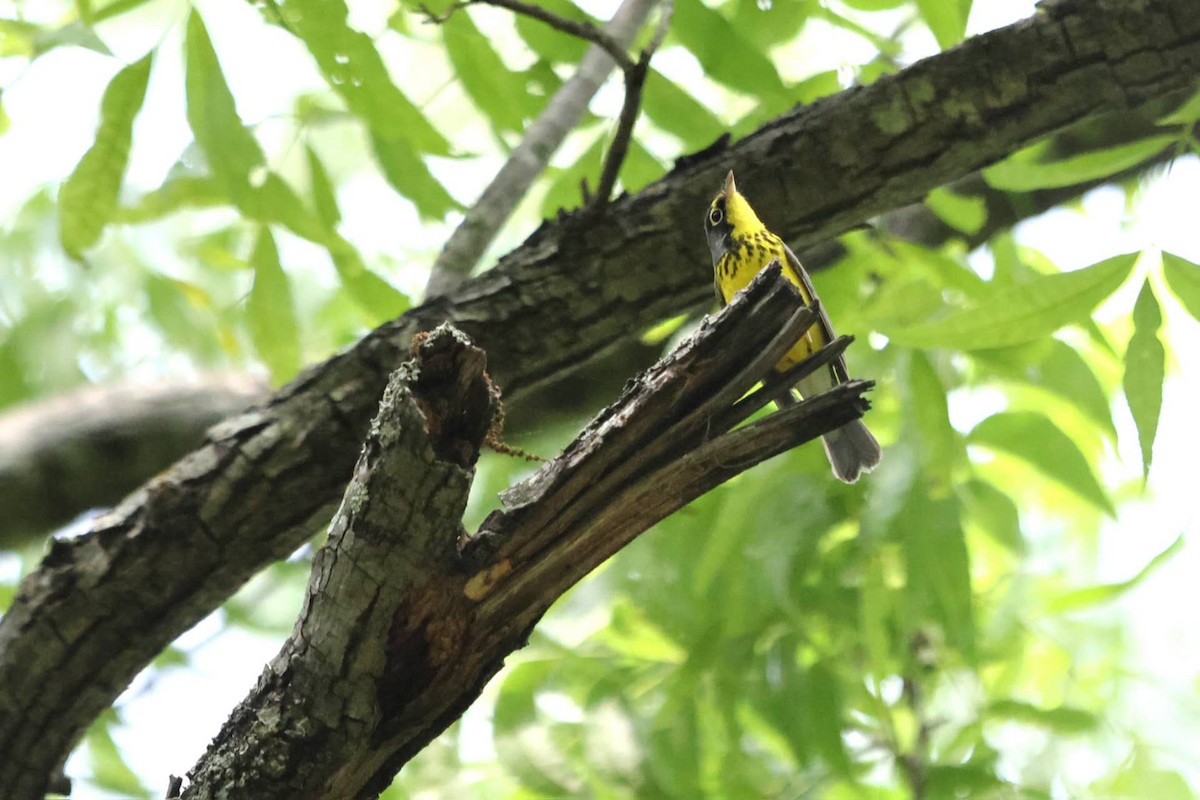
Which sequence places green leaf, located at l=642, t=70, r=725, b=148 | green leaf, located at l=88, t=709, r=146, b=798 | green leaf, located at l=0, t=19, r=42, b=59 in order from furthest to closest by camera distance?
green leaf, located at l=88, t=709, r=146, b=798, green leaf, located at l=642, t=70, r=725, b=148, green leaf, located at l=0, t=19, r=42, b=59

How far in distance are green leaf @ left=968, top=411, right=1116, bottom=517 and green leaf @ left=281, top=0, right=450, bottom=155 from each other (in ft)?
5.68

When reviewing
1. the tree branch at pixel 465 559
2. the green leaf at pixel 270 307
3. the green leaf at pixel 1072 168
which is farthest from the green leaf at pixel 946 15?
the green leaf at pixel 270 307

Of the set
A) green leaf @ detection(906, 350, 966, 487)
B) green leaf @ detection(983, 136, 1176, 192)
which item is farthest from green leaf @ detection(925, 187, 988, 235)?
green leaf @ detection(906, 350, 966, 487)

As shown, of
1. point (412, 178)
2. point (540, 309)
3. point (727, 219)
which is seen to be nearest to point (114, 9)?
point (412, 178)

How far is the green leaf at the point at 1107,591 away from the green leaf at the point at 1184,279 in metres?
0.70

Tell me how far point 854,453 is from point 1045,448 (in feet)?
2.19

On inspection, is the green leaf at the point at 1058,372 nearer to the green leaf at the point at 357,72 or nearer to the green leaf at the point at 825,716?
the green leaf at the point at 825,716

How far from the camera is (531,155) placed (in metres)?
3.03

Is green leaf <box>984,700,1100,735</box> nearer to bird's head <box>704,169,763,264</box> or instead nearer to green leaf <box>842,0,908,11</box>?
bird's head <box>704,169,763,264</box>

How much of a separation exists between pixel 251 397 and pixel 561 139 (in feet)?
5.64

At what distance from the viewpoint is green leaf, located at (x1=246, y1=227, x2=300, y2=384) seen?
9.77 ft

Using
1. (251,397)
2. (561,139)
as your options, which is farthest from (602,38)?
(251,397)

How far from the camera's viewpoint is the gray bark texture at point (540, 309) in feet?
8.57

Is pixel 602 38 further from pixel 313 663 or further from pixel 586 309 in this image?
pixel 313 663
